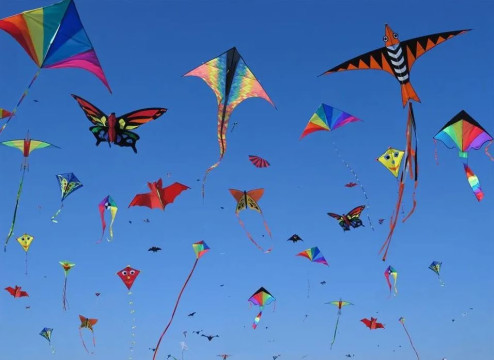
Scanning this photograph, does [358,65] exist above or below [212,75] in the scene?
below

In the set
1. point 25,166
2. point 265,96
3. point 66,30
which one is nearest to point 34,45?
point 66,30

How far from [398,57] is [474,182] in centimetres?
634

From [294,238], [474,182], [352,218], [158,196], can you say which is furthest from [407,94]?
[294,238]

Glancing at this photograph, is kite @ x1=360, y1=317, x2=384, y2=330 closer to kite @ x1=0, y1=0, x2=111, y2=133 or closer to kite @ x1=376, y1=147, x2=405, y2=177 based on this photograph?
kite @ x1=376, y1=147, x2=405, y2=177

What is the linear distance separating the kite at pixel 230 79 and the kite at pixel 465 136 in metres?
5.82

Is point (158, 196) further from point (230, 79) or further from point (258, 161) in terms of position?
point (230, 79)

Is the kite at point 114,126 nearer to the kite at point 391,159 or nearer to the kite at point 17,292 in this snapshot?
the kite at point 391,159

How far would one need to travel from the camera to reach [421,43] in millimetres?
10852

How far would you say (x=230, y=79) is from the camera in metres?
12.7

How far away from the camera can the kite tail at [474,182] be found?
15.0m

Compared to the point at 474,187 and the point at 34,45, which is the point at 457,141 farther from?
the point at 34,45

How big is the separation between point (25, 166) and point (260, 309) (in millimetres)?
16075

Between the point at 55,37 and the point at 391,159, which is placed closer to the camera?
the point at 55,37

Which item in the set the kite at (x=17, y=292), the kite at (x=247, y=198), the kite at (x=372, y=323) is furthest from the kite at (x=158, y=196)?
the kite at (x=372, y=323)
